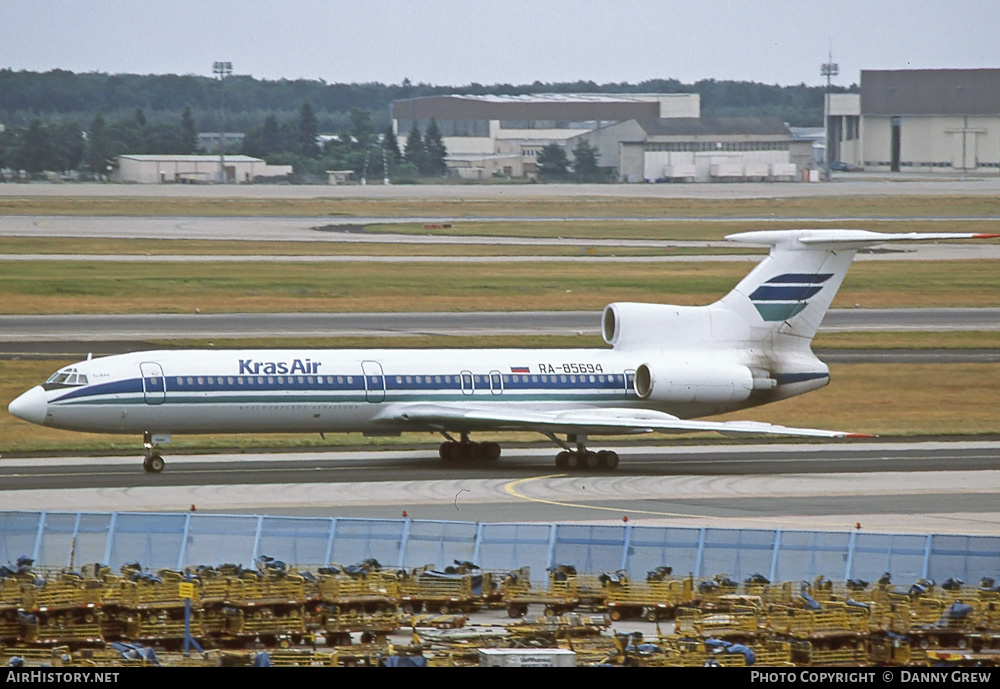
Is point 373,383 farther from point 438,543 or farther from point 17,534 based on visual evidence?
point 17,534

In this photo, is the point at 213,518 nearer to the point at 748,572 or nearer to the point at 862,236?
the point at 748,572

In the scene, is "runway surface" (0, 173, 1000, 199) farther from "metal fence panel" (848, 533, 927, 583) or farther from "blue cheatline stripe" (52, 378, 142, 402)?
"metal fence panel" (848, 533, 927, 583)

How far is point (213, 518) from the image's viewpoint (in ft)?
90.1

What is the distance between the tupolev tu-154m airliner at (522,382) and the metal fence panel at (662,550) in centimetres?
1369

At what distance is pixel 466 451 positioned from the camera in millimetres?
43500

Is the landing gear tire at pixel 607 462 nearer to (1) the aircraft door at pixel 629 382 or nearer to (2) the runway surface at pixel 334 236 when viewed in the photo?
(1) the aircraft door at pixel 629 382

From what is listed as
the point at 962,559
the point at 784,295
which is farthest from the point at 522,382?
the point at 962,559

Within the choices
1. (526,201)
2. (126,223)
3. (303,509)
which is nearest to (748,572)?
(303,509)

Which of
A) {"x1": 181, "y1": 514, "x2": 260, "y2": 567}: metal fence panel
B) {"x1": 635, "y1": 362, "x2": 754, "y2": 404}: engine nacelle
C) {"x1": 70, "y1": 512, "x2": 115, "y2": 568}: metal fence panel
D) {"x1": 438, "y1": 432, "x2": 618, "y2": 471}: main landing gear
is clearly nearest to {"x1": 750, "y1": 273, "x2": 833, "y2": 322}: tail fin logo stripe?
{"x1": 635, "y1": 362, "x2": 754, "y2": 404}: engine nacelle

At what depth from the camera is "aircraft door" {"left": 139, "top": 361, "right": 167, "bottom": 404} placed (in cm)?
4009

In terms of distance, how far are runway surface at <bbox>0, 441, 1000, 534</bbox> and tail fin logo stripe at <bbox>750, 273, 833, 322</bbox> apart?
4361mm

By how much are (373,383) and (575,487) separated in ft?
21.9

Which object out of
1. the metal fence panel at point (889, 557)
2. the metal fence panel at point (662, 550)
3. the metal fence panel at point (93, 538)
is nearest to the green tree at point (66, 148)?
the metal fence panel at point (93, 538)

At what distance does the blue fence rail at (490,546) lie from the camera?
2689cm
